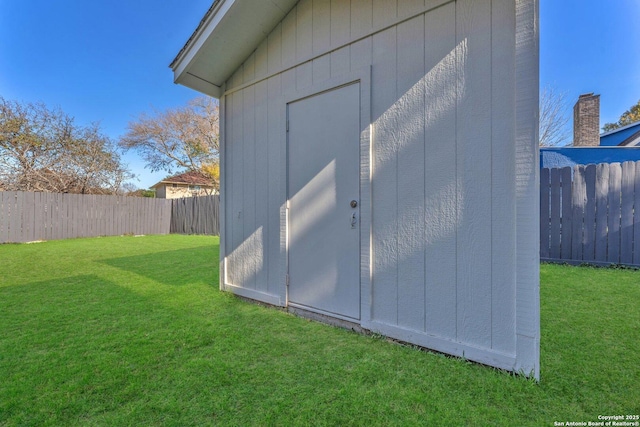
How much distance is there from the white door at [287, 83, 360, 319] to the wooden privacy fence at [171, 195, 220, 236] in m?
8.85

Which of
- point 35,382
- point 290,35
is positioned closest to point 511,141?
point 290,35

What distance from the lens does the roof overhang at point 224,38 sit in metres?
2.57

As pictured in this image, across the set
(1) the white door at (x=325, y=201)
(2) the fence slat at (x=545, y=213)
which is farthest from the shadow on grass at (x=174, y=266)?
(2) the fence slat at (x=545, y=213)

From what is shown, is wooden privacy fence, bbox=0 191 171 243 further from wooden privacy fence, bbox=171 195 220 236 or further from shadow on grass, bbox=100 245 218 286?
shadow on grass, bbox=100 245 218 286

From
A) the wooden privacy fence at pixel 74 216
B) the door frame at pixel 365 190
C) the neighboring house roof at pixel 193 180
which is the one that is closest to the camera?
the door frame at pixel 365 190

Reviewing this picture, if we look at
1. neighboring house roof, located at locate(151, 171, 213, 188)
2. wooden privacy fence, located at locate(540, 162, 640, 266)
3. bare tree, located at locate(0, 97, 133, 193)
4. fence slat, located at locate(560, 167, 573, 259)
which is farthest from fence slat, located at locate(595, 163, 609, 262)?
neighboring house roof, located at locate(151, 171, 213, 188)

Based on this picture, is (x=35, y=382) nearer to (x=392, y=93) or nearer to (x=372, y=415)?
(x=372, y=415)

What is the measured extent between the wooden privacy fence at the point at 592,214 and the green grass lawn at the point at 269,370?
5.11 feet

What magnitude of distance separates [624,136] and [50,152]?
847 inches

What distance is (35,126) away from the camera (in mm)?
10633

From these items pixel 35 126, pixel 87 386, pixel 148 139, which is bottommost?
pixel 87 386

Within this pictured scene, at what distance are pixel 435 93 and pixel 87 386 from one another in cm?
279

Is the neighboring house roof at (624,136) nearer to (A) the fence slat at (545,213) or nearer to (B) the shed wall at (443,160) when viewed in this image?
(A) the fence slat at (545,213)

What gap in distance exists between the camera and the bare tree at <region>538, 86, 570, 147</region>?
39.1 feet
